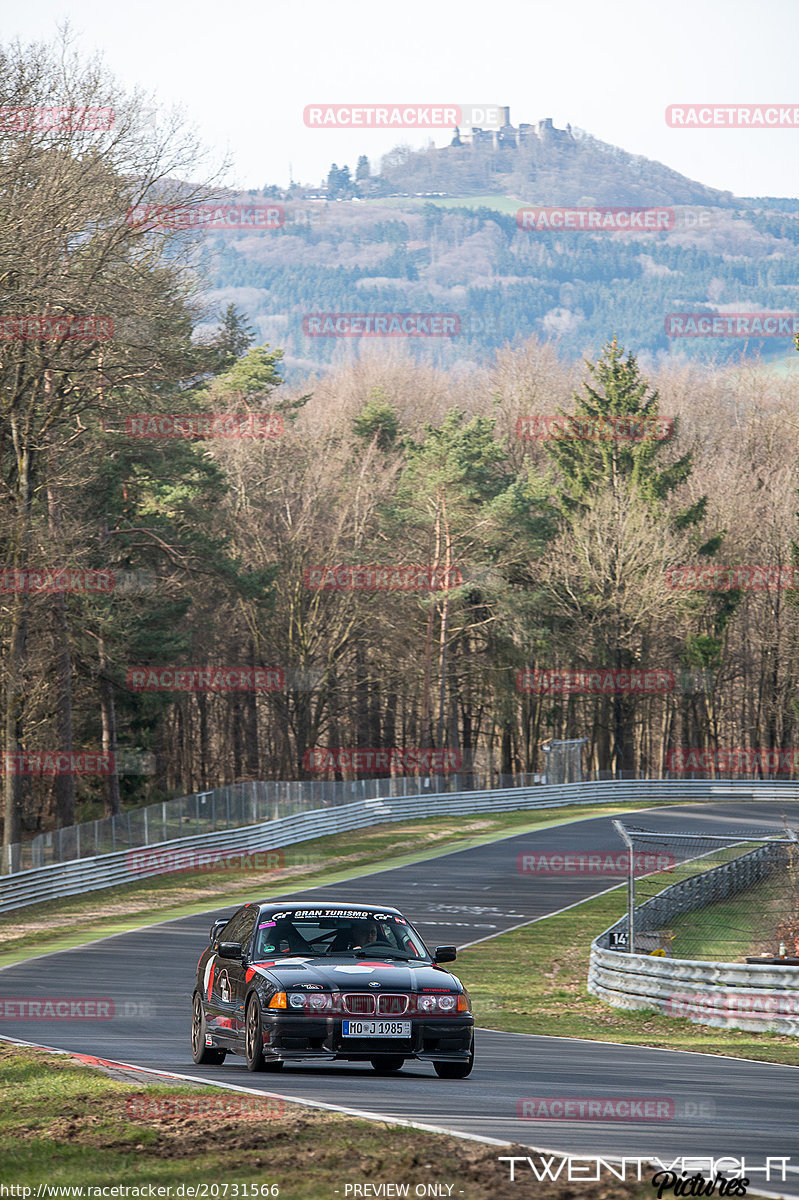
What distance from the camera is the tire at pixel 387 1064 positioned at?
11.4 meters

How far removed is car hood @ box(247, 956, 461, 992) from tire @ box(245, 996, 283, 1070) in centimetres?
27

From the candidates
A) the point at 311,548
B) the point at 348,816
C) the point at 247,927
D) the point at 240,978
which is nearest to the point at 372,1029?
the point at 240,978

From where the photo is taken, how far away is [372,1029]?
34.9 ft

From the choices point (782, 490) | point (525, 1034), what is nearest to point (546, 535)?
point (782, 490)

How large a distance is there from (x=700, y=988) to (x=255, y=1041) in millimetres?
9530

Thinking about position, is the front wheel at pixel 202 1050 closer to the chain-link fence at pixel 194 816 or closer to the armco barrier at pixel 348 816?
the armco barrier at pixel 348 816

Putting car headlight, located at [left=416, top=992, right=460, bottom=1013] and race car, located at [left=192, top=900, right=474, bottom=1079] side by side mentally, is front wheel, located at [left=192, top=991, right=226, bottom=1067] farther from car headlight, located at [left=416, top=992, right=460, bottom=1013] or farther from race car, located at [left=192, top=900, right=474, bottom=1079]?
car headlight, located at [left=416, top=992, right=460, bottom=1013]

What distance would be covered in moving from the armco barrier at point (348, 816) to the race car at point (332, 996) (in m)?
22.2

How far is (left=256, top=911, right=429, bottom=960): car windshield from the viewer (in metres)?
11.7

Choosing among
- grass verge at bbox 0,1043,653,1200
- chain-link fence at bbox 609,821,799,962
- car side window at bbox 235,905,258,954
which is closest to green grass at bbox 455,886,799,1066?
chain-link fence at bbox 609,821,799,962

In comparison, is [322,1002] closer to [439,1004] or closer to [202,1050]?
[439,1004]

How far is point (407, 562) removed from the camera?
211 feet

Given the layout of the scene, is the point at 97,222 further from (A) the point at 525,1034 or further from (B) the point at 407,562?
(B) the point at 407,562

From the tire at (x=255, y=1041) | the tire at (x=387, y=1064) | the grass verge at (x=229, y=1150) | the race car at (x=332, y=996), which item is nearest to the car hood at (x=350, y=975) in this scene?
the race car at (x=332, y=996)
